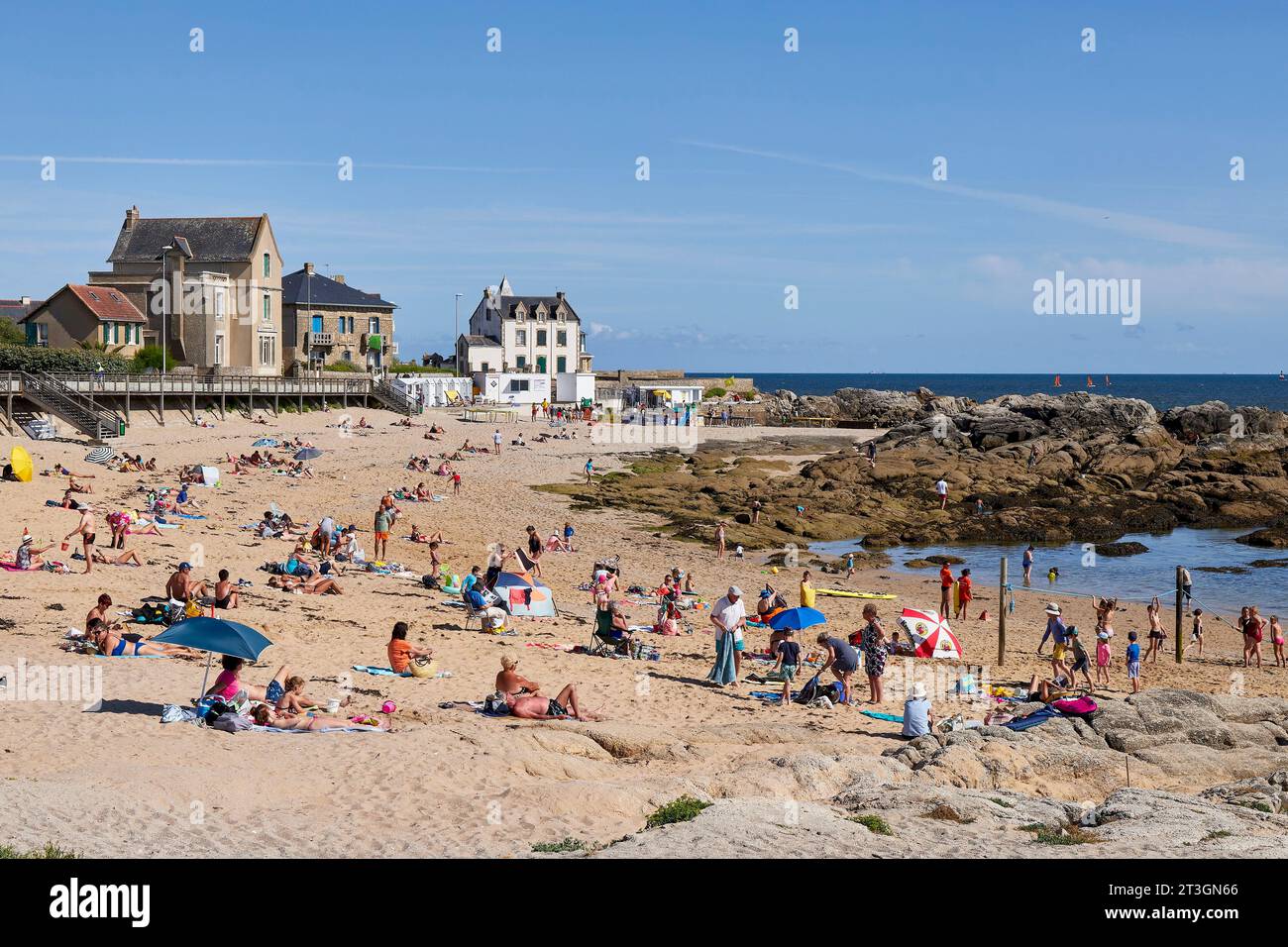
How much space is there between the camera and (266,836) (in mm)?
9555

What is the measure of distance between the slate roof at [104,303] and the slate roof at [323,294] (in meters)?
12.8

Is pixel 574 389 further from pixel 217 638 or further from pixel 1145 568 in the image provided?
pixel 217 638

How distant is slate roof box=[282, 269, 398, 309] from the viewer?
69562mm

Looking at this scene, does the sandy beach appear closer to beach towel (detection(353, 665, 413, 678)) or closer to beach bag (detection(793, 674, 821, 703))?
beach towel (detection(353, 665, 413, 678))

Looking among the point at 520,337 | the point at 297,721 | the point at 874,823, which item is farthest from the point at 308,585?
the point at 520,337

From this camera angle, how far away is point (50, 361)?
4791 centimetres

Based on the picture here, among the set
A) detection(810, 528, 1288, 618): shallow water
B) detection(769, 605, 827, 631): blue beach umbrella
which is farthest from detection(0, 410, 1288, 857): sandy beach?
detection(810, 528, 1288, 618): shallow water

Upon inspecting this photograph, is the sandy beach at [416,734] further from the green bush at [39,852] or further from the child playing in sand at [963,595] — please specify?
the child playing in sand at [963,595]

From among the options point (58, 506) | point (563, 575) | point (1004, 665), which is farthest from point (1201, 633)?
point (58, 506)

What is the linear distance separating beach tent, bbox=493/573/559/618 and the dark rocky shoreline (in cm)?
1300

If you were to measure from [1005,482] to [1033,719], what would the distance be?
31073 millimetres

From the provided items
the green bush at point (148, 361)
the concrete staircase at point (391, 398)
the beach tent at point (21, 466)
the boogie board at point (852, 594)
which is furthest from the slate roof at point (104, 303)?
the boogie board at point (852, 594)
